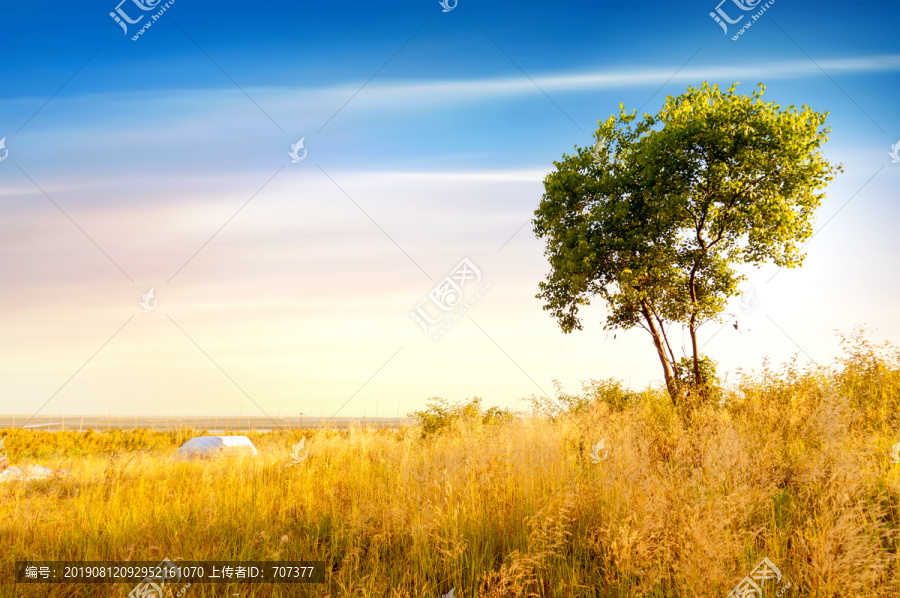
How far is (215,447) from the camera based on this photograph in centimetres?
Answer: 1811

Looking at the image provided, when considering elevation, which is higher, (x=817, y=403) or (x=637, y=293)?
(x=637, y=293)

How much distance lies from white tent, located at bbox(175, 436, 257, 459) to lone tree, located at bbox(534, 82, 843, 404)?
12886 mm

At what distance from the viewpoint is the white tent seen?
17406 mm

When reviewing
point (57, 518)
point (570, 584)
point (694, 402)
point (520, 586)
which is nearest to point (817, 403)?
point (694, 402)

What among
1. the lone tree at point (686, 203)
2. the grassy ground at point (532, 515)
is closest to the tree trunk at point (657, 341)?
the lone tree at point (686, 203)

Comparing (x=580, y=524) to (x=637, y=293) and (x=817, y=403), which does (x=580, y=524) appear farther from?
(x=637, y=293)

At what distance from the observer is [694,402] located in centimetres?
1244

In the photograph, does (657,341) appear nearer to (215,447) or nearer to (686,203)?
(686,203)

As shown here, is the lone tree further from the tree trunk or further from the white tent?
the white tent

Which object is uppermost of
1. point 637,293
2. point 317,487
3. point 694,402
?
point 637,293

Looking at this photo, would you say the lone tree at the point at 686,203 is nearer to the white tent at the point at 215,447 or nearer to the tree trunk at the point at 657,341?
the tree trunk at the point at 657,341

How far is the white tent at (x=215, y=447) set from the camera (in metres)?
17.4

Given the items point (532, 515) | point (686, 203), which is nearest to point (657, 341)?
point (686, 203)

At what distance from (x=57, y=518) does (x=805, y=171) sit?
1992cm
